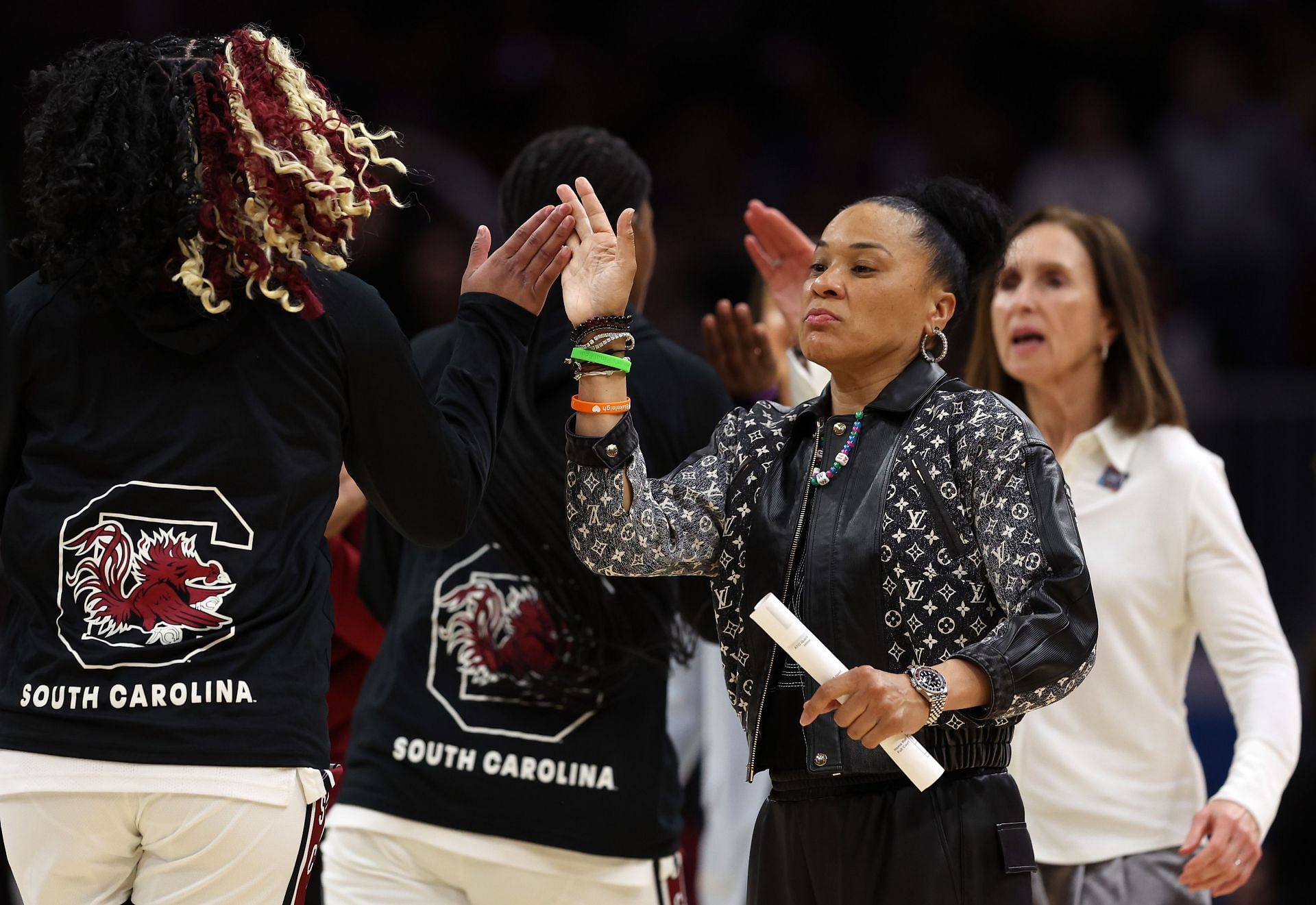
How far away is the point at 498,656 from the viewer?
10.2 ft

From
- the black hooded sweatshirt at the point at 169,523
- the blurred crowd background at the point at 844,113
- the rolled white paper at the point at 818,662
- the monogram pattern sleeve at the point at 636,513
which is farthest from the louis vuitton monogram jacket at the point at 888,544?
the blurred crowd background at the point at 844,113

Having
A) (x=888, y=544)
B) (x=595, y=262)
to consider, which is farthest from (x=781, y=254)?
(x=888, y=544)

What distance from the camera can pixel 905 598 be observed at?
2.39 meters

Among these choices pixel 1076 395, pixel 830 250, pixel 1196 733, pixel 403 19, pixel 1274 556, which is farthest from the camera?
pixel 403 19

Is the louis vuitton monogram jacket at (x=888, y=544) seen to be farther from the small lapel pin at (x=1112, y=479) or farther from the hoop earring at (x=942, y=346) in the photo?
the small lapel pin at (x=1112, y=479)

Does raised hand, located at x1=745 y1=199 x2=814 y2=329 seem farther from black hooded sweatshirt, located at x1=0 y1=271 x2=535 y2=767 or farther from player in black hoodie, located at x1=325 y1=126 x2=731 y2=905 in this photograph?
black hooded sweatshirt, located at x1=0 y1=271 x2=535 y2=767

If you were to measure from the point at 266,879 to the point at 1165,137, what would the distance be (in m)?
6.66

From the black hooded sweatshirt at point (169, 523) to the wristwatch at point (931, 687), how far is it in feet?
2.71

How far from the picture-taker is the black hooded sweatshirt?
2.18 meters

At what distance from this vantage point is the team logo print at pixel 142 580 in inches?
86.2

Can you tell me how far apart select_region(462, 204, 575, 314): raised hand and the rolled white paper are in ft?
2.50

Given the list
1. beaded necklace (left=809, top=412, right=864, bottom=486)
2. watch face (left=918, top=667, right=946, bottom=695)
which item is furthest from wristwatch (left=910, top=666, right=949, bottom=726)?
beaded necklace (left=809, top=412, right=864, bottom=486)

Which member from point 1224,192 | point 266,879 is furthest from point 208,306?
point 1224,192

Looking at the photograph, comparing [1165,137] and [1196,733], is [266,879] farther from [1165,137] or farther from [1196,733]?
[1165,137]
